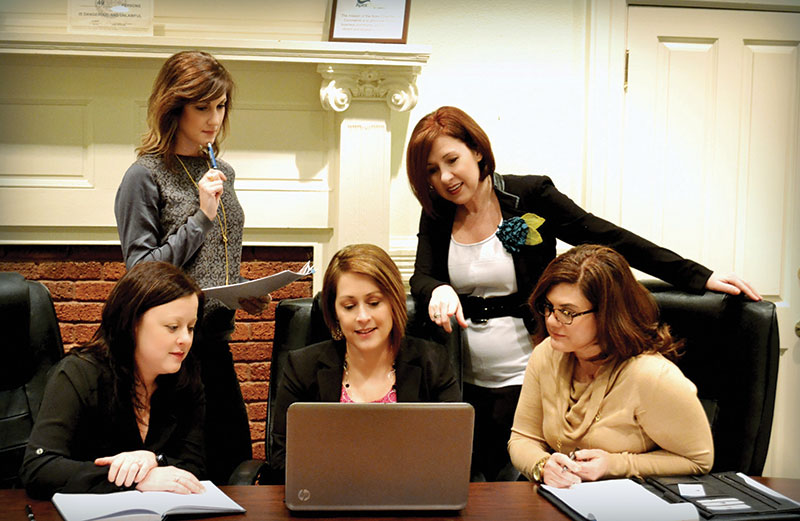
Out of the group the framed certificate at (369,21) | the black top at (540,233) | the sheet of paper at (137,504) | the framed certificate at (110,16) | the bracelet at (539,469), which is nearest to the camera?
the sheet of paper at (137,504)

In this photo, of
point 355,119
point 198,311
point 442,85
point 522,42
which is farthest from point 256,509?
point 522,42

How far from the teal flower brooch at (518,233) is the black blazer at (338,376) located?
39 cm

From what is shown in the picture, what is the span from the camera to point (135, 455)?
138 centimetres

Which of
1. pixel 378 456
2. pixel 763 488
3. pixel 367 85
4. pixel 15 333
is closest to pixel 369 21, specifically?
pixel 367 85

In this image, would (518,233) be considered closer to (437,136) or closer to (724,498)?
(437,136)

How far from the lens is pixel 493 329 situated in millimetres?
2059

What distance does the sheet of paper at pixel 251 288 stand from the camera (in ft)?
6.02

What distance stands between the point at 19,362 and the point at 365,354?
0.77 metres

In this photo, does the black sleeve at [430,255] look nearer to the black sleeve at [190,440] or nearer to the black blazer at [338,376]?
the black blazer at [338,376]

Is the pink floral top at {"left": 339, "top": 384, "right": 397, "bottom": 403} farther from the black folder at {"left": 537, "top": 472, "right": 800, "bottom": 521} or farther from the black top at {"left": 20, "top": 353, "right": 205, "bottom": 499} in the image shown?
the black folder at {"left": 537, "top": 472, "right": 800, "bottom": 521}

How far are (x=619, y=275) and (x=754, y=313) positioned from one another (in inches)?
15.0

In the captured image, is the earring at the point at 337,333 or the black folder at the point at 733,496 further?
the earring at the point at 337,333

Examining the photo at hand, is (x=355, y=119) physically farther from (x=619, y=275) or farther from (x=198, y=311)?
(x=619, y=275)

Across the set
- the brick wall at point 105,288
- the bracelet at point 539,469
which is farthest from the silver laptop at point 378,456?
the brick wall at point 105,288
